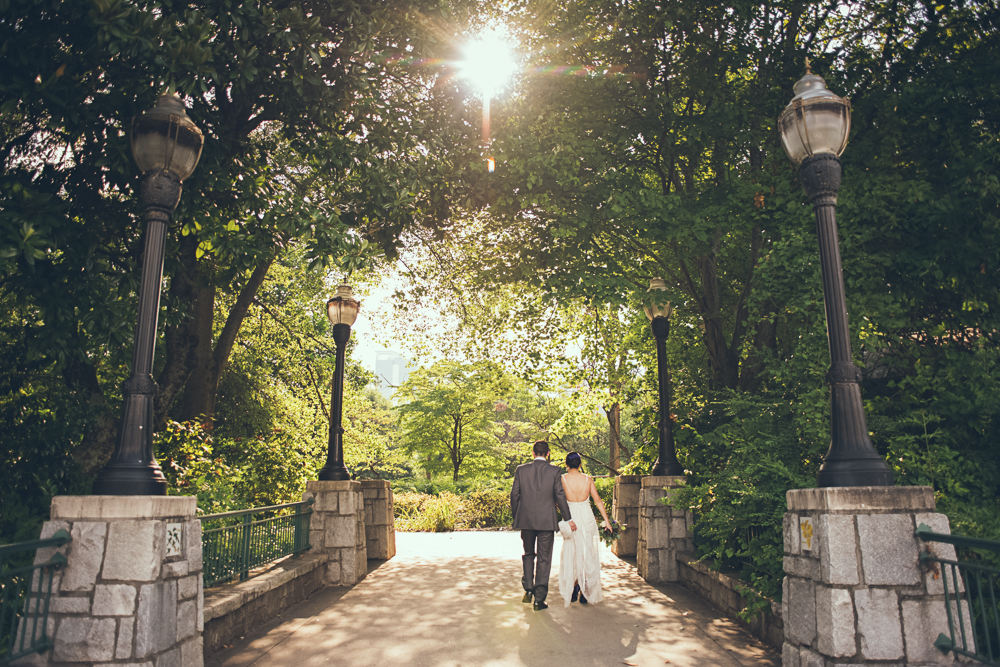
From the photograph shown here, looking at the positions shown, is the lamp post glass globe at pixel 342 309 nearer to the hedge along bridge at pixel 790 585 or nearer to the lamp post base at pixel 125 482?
the hedge along bridge at pixel 790 585

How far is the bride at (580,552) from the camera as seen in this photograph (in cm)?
796

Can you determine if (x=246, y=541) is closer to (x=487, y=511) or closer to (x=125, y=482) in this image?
(x=125, y=482)

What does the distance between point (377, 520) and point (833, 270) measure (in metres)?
9.92

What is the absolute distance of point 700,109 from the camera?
1087 cm

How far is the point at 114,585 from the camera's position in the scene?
4.48m

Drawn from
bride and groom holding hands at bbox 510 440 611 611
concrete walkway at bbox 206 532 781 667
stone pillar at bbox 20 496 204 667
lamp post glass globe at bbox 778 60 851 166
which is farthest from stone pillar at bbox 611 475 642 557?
stone pillar at bbox 20 496 204 667

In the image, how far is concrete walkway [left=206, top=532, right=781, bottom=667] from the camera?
5.68 m

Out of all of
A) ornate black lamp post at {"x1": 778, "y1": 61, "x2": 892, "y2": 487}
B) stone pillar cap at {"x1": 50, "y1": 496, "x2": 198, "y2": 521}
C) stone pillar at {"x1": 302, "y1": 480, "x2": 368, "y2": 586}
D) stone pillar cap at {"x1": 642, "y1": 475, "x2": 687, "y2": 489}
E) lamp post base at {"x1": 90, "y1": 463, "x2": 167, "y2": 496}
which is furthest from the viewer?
stone pillar cap at {"x1": 642, "y1": 475, "x2": 687, "y2": 489}

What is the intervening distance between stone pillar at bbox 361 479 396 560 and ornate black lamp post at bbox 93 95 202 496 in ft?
25.4

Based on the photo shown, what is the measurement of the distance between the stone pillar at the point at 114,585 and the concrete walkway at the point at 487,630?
1.31m

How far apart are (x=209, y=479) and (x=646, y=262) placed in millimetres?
8857

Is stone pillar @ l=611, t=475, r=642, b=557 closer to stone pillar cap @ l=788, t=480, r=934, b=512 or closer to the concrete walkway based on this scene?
the concrete walkway

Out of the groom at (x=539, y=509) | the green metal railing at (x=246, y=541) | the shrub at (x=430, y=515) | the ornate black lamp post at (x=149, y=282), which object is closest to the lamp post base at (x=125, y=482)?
the ornate black lamp post at (x=149, y=282)

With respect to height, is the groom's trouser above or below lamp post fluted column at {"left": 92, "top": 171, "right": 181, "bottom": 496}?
below
